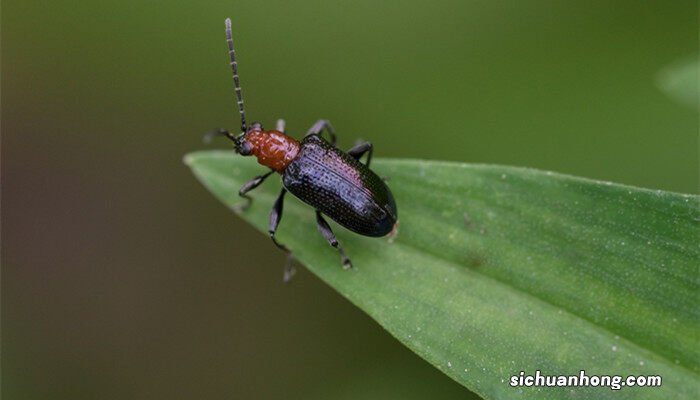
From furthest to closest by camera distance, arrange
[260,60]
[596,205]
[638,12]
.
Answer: [260,60]
[638,12]
[596,205]

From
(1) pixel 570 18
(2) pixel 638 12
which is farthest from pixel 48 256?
(2) pixel 638 12

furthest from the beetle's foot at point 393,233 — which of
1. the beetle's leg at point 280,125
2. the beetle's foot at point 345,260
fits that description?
the beetle's leg at point 280,125

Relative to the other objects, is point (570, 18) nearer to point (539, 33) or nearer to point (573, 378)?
point (539, 33)

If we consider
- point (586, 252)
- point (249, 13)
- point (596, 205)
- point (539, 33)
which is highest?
point (249, 13)

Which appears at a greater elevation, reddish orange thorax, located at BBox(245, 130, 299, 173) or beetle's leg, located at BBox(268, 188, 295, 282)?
reddish orange thorax, located at BBox(245, 130, 299, 173)

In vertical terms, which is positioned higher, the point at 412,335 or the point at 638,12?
the point at 638,12

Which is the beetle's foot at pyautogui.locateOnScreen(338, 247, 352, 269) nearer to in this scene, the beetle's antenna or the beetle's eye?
the beetle's eye

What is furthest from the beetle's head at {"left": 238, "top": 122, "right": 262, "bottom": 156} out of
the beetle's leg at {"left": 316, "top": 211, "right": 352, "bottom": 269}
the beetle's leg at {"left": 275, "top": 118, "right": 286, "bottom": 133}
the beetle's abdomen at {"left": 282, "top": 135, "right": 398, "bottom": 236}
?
the beetle's leg at {"left": 316, "top": 211, "right": 352, "bottom": 269}
